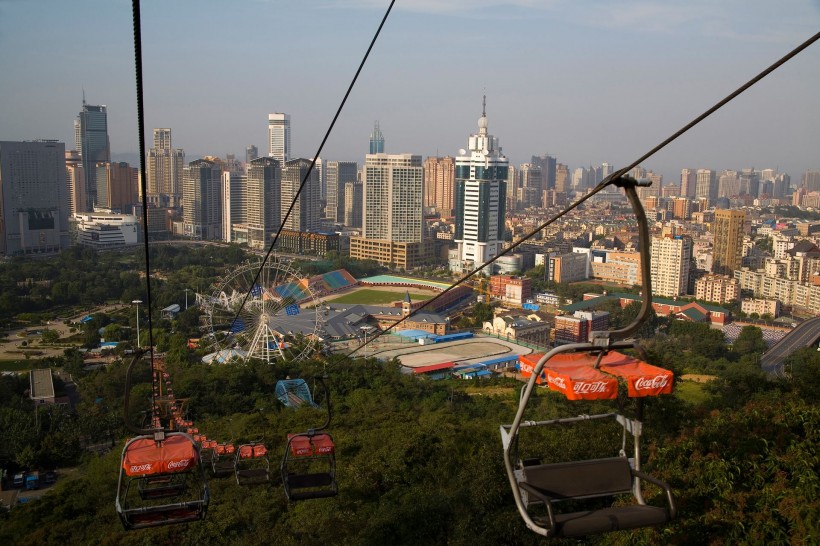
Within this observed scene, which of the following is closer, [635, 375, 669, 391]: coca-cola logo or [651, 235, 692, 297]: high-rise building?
[635, 375, 669, 391]: coca-cola logo

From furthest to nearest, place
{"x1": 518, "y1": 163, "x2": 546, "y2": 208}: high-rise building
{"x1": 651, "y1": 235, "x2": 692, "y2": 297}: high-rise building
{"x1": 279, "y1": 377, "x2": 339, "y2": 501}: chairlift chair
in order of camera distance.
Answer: {"x1": 518, "y1": 163, "x2": 546, "y2": 208}: high-rise building → {"x1": 651, "y1": 235, "x2": 692, "y2": 297}: high-rise building → {"x1": 279, "y1": 377, "x2": 339, "y2": 501}: chairlift chair

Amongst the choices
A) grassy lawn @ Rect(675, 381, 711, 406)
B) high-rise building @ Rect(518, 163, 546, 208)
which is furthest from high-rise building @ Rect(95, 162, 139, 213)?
grassy lawn @ Rect(675, 381, 711, 406)

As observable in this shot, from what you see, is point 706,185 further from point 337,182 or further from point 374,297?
point 374,297

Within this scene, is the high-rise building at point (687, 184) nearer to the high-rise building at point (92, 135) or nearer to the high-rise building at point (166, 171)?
the high-rise building at point (166, 171)

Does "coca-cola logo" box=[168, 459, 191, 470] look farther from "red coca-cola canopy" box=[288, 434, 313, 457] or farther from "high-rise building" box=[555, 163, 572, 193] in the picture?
"high-rise building" box=[555, 163, 572, 193]

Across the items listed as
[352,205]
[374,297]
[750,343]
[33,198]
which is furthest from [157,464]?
[352,205]

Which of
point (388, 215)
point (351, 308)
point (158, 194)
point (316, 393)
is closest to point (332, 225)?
point (158, 194)

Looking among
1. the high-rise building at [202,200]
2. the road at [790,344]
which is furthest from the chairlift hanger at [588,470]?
the high-rise building at [202,200]
